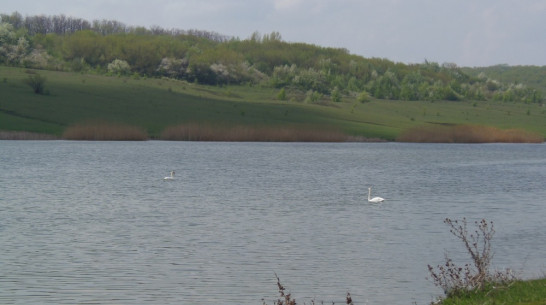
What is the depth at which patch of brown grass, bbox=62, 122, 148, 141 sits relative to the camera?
89481mm

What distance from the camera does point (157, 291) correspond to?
717 inches

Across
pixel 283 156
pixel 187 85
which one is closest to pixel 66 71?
pixel 187 85

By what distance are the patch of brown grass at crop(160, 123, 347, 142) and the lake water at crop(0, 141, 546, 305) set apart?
34375 mm

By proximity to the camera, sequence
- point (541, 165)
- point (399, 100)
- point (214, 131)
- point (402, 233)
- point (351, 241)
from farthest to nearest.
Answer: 1. point (399, 100)
2. point (214, 131)
3. point (541, 165)
4. point (402, 233)
5. point (351, 241)

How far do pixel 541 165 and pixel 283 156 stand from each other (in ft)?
74.5

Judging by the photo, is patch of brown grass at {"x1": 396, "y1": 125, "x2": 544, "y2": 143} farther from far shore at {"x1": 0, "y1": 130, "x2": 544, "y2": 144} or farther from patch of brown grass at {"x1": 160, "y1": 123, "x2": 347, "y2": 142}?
patch of brown grass at {"x1": 160, "y1": 123, "x2": 347, "y2": 142}

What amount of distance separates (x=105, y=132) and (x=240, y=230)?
214 ft

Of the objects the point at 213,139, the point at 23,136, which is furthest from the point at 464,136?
the point at 23,136

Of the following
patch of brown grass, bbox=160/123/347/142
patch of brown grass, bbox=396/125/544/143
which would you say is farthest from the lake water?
patch of brown grass, bbox=396/125/544/143

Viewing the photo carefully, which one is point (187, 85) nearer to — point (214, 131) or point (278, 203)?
point (214, 131)

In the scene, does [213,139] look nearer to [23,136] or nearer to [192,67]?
[23,136]

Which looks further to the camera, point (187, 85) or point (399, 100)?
point (399, 100)

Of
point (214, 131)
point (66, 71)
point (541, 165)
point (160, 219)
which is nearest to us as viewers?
point (160, 219)

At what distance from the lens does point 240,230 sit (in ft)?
90.4
